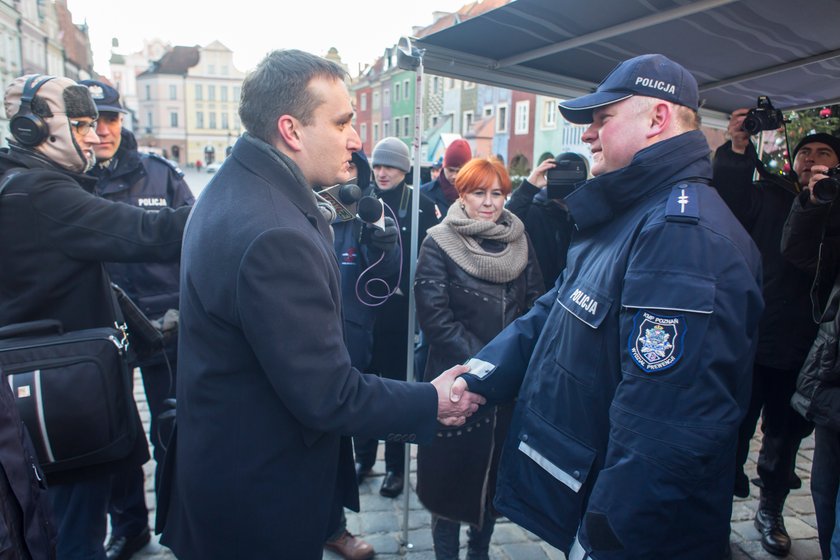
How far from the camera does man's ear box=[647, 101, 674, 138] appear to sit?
1.97m

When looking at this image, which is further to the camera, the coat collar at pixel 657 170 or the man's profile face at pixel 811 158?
the man's profile face at pixel 811 158

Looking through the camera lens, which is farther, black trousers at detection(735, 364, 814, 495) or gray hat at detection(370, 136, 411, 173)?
gray hat at detection(370, 136, 411, 173)

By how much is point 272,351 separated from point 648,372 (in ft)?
3.39

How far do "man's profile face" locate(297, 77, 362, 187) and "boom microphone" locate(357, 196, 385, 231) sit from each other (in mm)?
1371

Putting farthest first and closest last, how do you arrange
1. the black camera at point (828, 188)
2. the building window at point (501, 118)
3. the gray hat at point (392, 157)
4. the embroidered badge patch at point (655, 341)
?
the building window at point (501, 118), the gray hat at point (392, 157), the black camera at point (828, 188), the embroidered badge patch at point (655, 341)

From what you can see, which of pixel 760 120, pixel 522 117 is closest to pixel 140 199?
pixel 760 120

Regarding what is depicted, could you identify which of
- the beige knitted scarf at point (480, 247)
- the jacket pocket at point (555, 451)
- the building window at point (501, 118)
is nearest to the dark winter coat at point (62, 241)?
the beige knitted scarf at point (480, 247)

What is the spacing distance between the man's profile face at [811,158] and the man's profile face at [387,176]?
8.98 ft

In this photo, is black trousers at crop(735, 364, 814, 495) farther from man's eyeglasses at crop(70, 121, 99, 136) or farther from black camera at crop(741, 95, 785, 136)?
man's eyeglasses at crop(70, 121, 99, 136)

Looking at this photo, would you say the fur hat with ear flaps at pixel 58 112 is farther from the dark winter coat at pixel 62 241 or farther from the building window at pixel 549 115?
the building window at pixel 549 115

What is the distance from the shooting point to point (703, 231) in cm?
169

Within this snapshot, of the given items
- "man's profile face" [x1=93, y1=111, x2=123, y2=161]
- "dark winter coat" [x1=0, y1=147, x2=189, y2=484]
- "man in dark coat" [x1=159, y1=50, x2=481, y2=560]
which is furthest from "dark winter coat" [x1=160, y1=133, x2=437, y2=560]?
"man's profile face" [x1=93, y1=111, x2=123, y2=161]


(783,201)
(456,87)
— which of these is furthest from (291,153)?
(456,87)

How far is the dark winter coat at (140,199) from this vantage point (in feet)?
11.9
